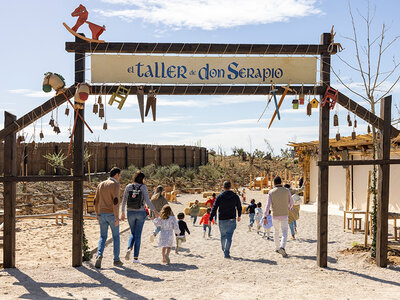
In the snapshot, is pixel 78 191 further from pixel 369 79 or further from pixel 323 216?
pixel 369 79

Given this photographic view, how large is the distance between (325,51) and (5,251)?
6.76m

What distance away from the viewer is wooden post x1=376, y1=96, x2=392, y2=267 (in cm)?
797

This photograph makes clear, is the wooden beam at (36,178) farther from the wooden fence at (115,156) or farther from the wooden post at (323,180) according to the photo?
the wooden fence at (115,156)

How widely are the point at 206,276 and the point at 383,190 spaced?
141 inches

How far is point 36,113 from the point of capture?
25.6 ft

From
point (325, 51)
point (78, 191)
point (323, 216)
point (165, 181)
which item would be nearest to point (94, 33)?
point (78, 191)

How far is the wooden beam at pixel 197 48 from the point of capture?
7.86 m

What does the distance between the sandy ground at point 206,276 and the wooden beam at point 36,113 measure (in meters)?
2.46

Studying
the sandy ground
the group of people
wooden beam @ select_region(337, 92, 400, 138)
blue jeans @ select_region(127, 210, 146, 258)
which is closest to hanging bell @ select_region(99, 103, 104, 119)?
the group of people

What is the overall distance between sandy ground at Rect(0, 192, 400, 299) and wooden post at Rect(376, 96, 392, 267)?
0.32 metres

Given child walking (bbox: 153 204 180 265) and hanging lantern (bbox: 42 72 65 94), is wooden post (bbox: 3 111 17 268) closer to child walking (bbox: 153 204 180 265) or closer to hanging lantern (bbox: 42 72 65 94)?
hanging lantern (bbox: 42 72 65 94)

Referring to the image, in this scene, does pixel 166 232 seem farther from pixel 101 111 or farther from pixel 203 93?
pixel 203 93

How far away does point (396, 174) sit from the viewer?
15.3 metres

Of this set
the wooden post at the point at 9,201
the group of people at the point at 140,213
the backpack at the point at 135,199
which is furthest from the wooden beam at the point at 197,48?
the backpack at the point at 135,199
